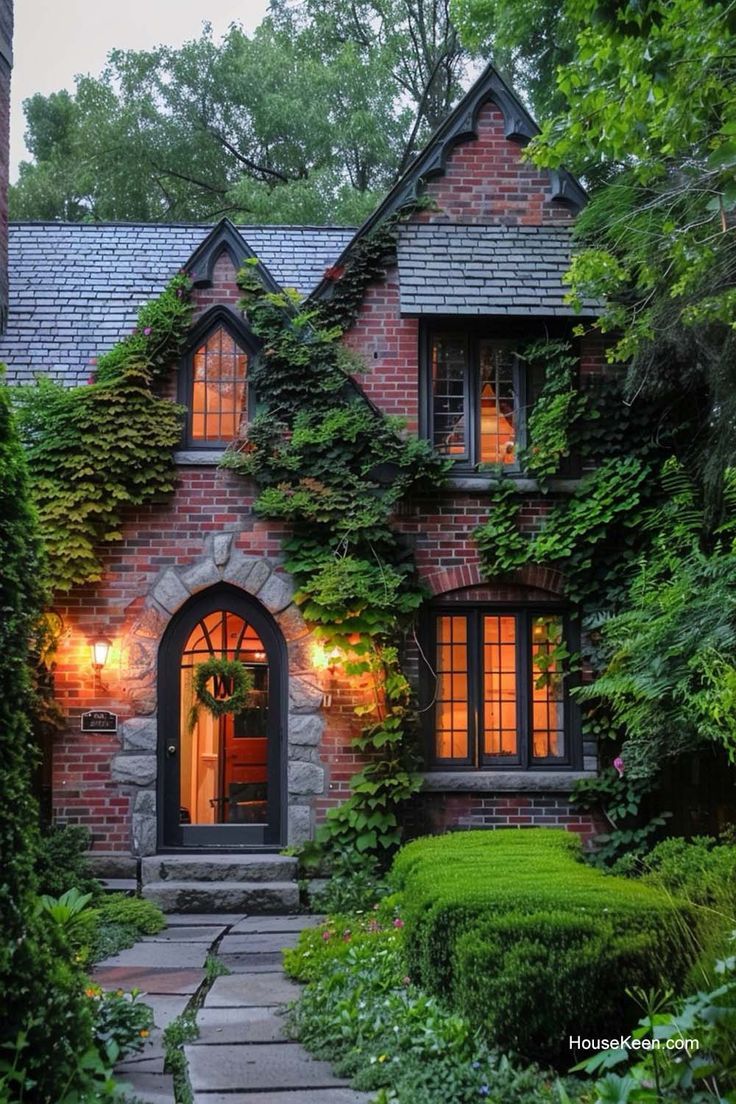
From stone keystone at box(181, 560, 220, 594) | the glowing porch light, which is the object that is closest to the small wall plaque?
the glowing porch light

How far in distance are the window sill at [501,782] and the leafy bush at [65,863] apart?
3014 mm

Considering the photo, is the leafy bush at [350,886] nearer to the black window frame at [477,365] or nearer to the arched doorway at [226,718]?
the arched doorway at [226,718]

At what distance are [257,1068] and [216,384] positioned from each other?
22.3 ft

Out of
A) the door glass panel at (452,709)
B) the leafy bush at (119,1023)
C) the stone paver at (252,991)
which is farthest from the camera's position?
the door glass panel at (452,709)

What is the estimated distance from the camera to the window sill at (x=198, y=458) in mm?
10758

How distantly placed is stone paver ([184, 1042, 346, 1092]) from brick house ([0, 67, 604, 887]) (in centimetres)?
449

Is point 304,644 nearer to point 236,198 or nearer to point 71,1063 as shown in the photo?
point 71,1063

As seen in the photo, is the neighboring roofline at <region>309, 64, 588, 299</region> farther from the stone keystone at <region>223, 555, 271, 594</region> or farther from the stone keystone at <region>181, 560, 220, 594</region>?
the stone keystone at <region>181, 560, 220, 594</region>

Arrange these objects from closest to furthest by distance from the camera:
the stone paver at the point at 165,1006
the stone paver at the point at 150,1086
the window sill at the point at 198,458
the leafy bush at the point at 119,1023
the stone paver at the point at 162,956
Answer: the stone paver at the point at 150,1086 → the leafy bush at the point at 119,1023 → the stone paver at the point at 165,1006 → the stone paver at the point at 162,956 → the window sill at the point at 198,458

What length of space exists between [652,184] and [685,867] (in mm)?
6023

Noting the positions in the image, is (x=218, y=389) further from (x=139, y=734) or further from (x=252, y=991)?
(x=252, y=991)

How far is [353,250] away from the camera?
11.3 m

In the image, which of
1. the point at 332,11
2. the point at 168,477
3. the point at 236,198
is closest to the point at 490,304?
the point at 168,477

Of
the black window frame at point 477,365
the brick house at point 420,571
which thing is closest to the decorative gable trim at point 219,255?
the brick house at point 420,571
